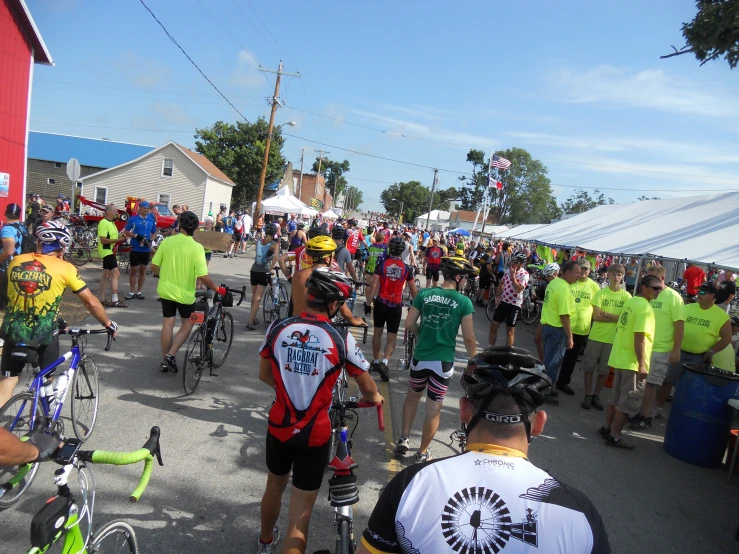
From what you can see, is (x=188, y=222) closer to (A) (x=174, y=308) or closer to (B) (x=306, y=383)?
(A) (x=174, y=308)

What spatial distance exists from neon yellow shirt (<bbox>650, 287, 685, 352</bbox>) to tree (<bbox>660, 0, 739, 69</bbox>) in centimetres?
527

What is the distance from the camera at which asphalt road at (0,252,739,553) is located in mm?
3639

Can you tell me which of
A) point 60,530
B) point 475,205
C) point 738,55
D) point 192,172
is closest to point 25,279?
point 60,530

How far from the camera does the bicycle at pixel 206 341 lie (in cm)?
605

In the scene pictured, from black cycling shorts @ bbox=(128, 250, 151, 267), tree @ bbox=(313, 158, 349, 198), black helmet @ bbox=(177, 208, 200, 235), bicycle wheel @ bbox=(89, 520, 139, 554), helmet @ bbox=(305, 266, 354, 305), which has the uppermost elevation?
tree @ bbox=(313, 158, 349, 198)

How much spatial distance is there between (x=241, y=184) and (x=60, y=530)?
58.7 metres

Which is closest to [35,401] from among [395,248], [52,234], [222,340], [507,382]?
[52,234]

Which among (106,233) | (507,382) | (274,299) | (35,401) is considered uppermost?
(507,382)

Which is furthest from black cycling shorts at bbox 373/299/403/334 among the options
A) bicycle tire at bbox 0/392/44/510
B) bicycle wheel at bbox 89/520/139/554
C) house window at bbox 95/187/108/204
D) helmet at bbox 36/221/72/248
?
house window at bbox 95/187/108/204

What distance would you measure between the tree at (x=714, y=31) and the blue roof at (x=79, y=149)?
5181 centimetres

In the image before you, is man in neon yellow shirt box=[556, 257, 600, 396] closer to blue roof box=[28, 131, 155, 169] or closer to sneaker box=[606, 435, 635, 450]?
sneaker box=[606, 435, 635, 450]

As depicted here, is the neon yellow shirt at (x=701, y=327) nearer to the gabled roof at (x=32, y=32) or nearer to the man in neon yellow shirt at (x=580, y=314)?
the man in neon yellow shirt at (x=580, y=314)

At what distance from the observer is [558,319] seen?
24.9 ft

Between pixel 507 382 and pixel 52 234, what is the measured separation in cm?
398
